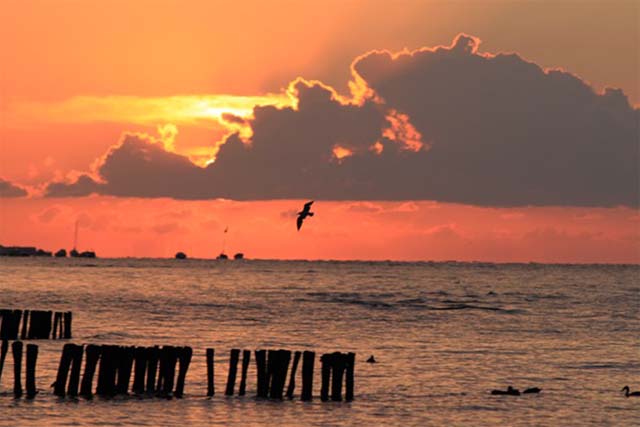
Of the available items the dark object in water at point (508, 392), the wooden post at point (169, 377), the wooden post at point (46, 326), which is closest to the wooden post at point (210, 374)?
the wooden post at point (169, 377)

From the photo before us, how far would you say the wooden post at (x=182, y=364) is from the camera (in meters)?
36.5

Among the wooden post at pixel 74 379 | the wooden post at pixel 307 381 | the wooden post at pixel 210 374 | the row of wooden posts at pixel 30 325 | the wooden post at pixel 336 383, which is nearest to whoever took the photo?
the wooden post at pixel 74 379

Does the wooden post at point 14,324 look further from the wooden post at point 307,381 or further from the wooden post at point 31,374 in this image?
the wooden post at point 307,381

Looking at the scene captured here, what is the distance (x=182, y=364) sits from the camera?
3675 centimetres

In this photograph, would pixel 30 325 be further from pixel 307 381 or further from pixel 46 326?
pixel 307 381

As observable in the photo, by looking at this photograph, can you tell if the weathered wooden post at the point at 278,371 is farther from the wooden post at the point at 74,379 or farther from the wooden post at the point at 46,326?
the wooden post at the point at 46,326

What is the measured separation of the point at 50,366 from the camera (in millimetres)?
45969

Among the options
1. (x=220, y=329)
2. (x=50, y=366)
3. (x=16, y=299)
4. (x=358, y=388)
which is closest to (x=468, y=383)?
(x=358, y=388)

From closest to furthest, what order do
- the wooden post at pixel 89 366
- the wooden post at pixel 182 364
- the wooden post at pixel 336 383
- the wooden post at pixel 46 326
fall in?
the wooden post at pixel 89 366 → the wooden post at pixel 182 364 → the wooden post at pixel 336 383 → the wooden post at pixel 46 326

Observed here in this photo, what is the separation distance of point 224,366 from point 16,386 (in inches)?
463

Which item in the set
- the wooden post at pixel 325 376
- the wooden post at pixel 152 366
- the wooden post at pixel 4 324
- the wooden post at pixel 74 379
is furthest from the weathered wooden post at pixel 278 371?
the wooden post at pixel 4 324

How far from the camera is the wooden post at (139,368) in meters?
36.9

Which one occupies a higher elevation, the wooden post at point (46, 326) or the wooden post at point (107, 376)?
the wooden post at point (46, 326)

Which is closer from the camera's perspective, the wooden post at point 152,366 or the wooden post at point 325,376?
the wooden post at point 152,366
